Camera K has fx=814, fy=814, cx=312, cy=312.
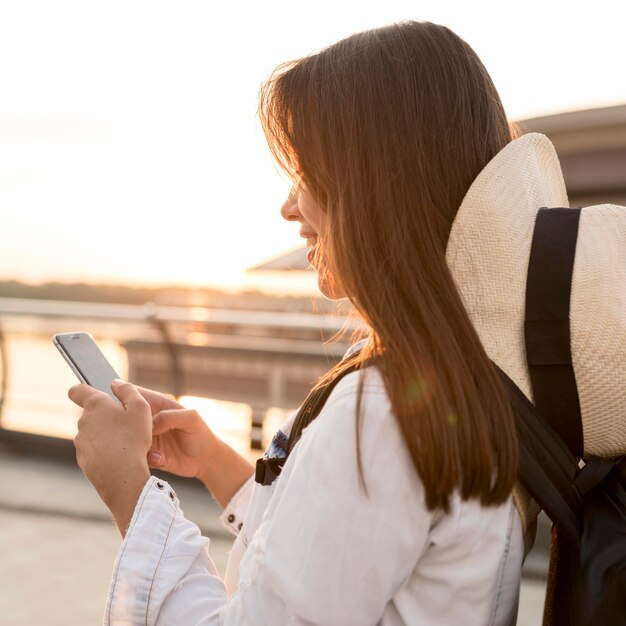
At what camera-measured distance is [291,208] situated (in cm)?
140

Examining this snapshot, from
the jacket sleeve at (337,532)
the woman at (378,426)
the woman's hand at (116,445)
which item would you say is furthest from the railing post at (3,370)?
the jacket sleeve at (337,532)

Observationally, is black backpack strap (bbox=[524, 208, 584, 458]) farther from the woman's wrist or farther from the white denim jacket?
the woman's wrist

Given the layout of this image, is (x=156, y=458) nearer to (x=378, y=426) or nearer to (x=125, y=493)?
(x=125, y=493)

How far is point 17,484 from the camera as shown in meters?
5.76

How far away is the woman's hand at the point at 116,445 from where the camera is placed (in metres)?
1.35

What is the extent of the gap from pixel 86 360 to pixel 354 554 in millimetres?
995

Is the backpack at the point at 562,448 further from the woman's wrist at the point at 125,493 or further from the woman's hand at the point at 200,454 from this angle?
the woman's hand at the point at 200,454

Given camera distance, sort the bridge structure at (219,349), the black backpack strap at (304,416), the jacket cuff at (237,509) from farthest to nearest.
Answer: the bridge structure at (219,349) → the jacket cuff at (237,509) → the black backpack strap at (304,416)

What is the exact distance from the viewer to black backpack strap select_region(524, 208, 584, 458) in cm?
111

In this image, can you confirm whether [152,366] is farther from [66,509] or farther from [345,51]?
[345,51]

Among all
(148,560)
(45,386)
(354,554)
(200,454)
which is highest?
(354,554)

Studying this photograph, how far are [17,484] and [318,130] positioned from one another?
5208mm

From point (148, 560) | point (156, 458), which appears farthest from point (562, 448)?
point (156, 458)

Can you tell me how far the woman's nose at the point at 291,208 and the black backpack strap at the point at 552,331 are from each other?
17.0 inches
